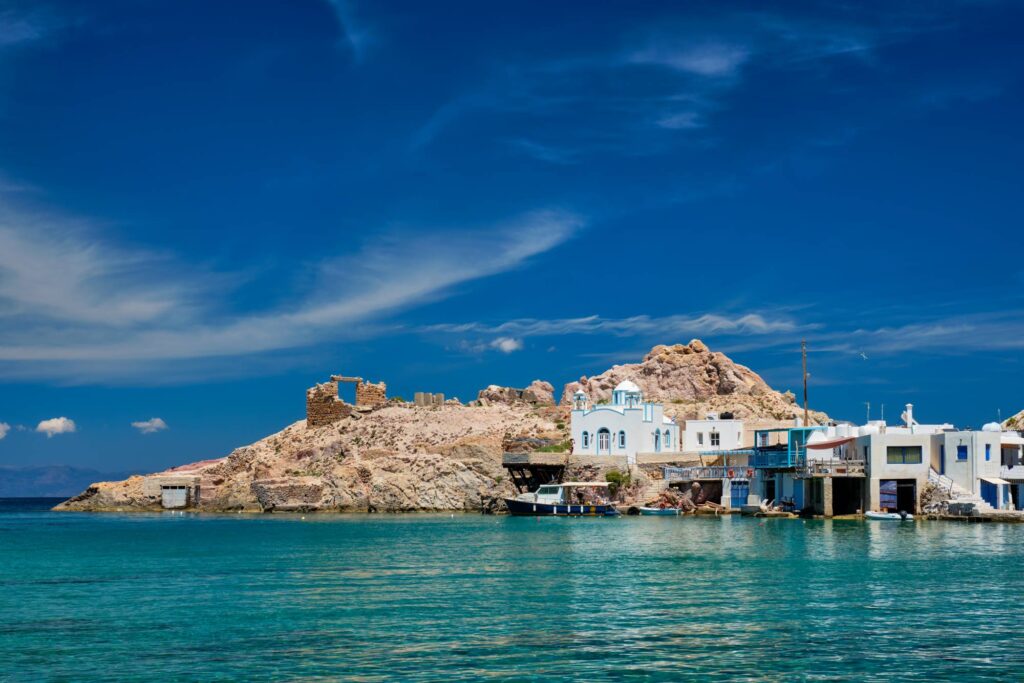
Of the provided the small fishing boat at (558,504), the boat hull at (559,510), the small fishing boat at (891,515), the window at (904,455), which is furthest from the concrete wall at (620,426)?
the small fishing boat at (891,515)

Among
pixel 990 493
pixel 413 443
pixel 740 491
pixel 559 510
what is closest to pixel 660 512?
pixel 740 491

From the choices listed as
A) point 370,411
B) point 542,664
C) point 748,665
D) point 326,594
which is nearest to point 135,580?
point 326,594

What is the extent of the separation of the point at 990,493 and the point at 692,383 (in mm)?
57423

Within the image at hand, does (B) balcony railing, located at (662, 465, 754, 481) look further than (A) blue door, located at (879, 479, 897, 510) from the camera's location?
Yes

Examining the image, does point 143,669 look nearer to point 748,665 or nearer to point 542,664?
point 542,664

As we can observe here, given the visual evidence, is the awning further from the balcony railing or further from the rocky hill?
the rocky hill

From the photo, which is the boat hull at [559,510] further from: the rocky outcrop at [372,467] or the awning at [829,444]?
the awning at [829,444]

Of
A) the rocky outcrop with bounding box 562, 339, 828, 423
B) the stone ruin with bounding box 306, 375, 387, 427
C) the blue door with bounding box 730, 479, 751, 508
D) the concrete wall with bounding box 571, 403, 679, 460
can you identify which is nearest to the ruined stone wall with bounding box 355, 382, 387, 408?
the stone ruin with bounding box 306, 375, 387, 427

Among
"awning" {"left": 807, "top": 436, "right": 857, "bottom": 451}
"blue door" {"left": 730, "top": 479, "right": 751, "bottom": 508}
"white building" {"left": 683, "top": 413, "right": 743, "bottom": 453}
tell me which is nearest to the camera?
"awning" {"left": 807, "top": 436, "right": 857, "bottom": 451}

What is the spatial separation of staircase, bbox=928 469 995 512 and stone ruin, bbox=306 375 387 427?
247 ft

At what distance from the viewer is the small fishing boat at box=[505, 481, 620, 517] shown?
3553 inches

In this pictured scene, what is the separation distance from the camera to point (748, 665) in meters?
23.4

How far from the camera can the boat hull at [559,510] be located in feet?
295

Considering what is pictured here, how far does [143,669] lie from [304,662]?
343cm
